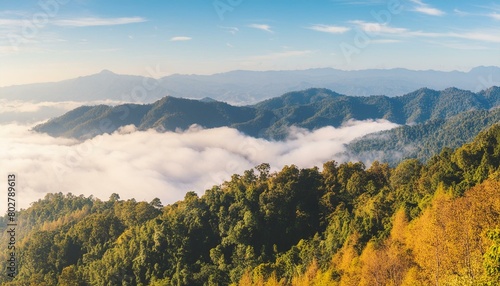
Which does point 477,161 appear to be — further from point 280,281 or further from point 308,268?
point 280,281

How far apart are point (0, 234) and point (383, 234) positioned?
10963cm

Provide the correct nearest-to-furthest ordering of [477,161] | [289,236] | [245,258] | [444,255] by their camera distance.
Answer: [444,255] → [477,161] → [245,258] → [289,236]

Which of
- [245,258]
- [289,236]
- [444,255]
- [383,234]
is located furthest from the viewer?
[289,236]

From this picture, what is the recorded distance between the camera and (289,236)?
60.5 m

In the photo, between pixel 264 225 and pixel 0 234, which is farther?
pixel 0 234

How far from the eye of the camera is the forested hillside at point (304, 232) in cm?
3005

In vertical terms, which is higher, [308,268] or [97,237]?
[308,268]

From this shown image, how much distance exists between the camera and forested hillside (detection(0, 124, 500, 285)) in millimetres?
30048

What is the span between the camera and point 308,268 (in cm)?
4494

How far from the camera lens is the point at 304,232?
200ft

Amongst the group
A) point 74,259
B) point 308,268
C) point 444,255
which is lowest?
point 74,259

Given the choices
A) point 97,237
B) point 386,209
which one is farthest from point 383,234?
point 97,237

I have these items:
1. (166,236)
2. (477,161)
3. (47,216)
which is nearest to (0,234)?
(47,216)

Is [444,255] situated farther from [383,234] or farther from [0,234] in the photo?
[0,234]
